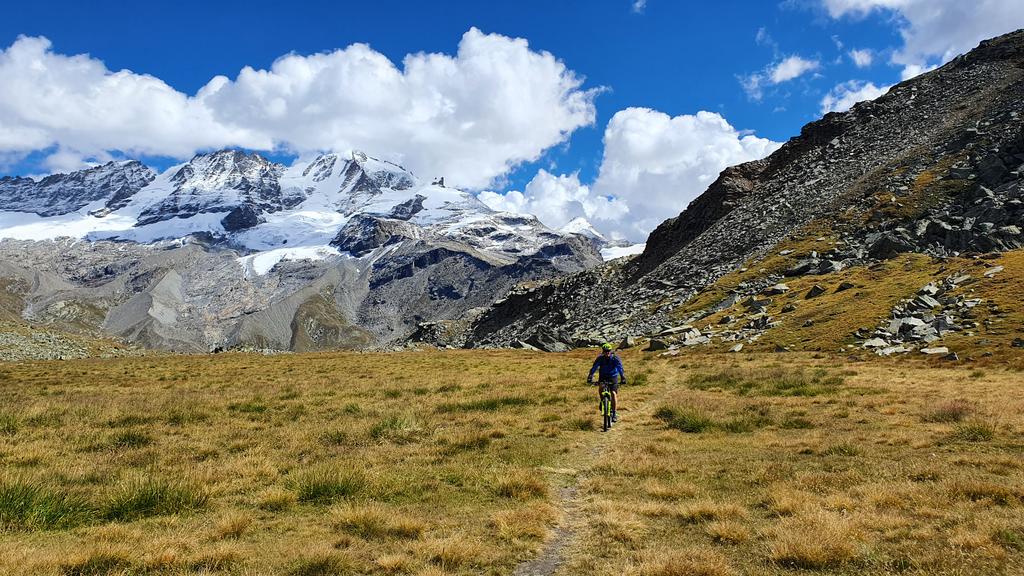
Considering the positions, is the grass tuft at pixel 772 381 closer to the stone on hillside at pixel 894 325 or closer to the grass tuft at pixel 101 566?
the stone on hillside at pixel 894 325

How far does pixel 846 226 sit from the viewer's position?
71.4m

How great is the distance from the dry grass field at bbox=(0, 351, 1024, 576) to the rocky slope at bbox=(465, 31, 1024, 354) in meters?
26.7

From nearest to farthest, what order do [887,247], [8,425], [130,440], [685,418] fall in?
[130,440], [8,425], [685,418], [887,247]

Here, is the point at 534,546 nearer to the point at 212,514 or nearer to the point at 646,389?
the point at 212,514

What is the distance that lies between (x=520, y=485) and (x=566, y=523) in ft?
6.05

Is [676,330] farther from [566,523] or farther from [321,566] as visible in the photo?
[321,566]

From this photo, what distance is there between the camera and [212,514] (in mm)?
9820

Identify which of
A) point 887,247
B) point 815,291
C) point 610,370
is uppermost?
point 887,247

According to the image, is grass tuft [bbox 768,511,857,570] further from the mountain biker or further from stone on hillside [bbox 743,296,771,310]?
stone on hillside [bbox 743,296,771,310]

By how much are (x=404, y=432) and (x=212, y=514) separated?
749 cm

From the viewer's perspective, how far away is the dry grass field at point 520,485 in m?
7.62

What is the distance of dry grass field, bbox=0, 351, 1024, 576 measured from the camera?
762 cm

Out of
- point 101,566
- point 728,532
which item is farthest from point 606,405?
point 101,566

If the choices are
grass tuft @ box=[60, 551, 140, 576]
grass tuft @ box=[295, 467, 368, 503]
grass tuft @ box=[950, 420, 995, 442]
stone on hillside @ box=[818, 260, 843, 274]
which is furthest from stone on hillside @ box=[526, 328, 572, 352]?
grass tuft @ box=[60, 551, 140, 576]
